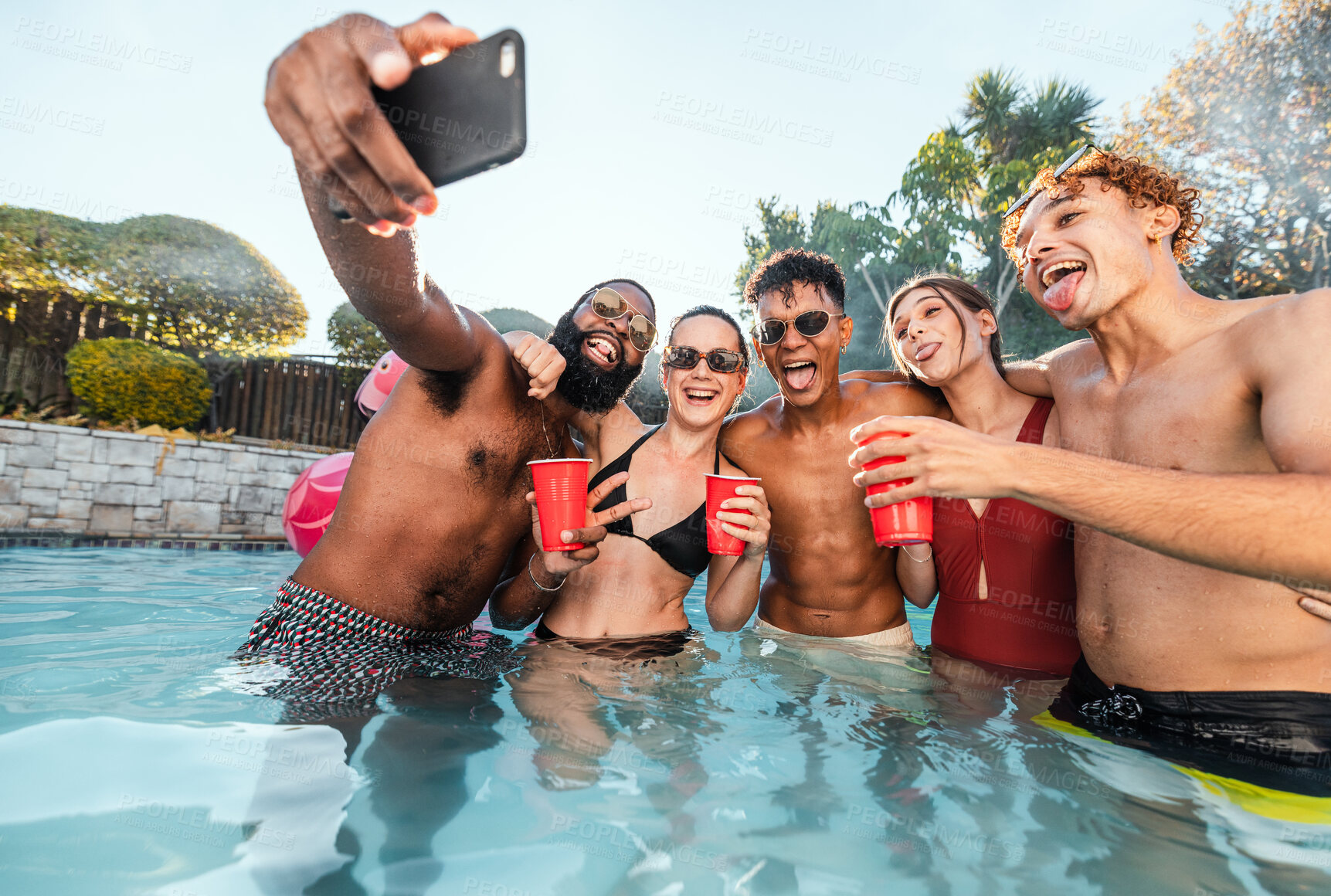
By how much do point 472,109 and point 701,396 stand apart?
2334mm

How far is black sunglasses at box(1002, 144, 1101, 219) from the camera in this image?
8.80ft

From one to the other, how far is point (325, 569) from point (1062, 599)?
3.52 meters

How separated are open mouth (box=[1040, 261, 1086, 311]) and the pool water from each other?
5.59 ft

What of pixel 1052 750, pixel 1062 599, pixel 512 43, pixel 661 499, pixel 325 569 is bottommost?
pixel 1052 750

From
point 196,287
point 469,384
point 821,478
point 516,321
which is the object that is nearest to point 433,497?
point 469,384

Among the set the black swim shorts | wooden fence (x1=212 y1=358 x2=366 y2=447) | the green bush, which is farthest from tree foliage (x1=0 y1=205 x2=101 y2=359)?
the black swim shorts

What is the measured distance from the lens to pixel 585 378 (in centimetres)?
352

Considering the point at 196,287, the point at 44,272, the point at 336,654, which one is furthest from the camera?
the point at 196,287

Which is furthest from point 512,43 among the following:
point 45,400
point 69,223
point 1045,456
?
point 69,223

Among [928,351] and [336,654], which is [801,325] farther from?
[336,654]

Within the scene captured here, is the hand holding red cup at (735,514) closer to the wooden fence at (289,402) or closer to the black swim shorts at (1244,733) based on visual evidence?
the black swim shorts at (1244,733)

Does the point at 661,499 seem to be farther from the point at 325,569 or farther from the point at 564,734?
the point at 325,569

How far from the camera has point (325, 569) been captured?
9.96 feet
